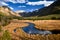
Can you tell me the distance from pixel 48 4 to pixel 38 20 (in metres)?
0.81

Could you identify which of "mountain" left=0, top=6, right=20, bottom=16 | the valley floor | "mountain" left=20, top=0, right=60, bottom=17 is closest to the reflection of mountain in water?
the valley floor

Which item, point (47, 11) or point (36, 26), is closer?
point (36, 26)

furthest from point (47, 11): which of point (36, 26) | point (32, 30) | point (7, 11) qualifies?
point (7, 11)

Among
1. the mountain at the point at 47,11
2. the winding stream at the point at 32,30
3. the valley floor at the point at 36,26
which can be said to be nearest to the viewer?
the valley floor at the point at 36,26

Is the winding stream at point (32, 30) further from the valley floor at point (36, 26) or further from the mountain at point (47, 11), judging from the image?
the mountain at point (47, 11)

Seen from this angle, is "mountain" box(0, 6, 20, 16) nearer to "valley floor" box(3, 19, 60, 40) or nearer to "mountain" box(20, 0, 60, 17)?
"valley floor" box(3, 19, 60, 40)

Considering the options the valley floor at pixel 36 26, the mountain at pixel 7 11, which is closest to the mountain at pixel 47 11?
the valley floor at pixel 36 26

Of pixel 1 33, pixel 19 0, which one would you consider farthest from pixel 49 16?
pixel 1 33

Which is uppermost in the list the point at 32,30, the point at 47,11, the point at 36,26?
the point at 47,11

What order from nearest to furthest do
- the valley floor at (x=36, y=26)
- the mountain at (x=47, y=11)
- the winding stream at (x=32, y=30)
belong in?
1. the valley floor at (x=36, y=26)
2. the winding stream at (x=32, y=30)
3. the mountain at (x=47, y=11)

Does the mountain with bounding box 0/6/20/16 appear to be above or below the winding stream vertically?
above

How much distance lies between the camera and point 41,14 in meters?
6.88

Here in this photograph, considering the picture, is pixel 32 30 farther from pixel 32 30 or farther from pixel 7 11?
pixel 7 11

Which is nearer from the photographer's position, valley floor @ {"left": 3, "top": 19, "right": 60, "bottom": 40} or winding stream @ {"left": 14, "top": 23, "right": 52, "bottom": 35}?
valley floor @ {"left": 3, "top": 19, "right": 60, "bottom": 40}
